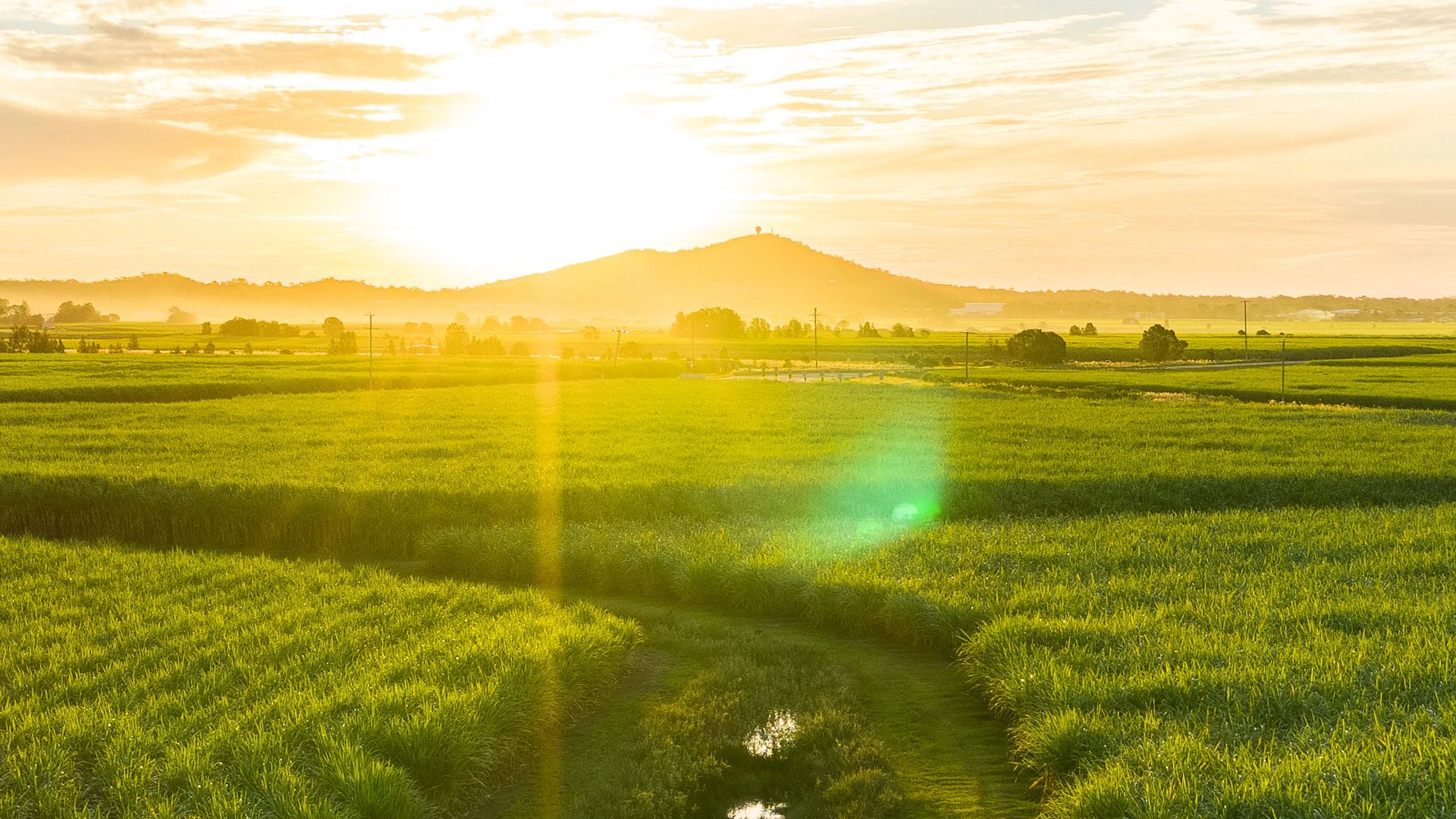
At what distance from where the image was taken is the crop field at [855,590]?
8.58 meters

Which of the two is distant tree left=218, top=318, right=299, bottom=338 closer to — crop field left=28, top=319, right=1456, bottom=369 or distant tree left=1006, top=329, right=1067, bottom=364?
crop field left=28, top=319, right=1456, bottom=369

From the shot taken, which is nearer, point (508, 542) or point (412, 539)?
point (508, 542)

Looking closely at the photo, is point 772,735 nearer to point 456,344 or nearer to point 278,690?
point 278,690

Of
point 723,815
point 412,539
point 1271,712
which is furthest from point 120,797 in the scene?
point 412,539

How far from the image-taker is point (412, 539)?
65.5 feet

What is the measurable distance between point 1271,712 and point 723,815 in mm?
4805

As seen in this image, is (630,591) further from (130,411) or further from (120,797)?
(130,411)

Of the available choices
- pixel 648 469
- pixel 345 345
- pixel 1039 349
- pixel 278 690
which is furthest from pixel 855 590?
pixel 345 345

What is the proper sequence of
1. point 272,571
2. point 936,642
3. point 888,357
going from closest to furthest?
point 936,642
point 272,571
point 888,357

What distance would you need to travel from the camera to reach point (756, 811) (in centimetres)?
877

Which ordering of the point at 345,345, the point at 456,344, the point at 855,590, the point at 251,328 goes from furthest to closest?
the point at 251,328 < the point at 345,345 < the point at 456,344 < the point at 855,590

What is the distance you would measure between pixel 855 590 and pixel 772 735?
3933mm

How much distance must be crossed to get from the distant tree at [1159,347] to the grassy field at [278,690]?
311ft

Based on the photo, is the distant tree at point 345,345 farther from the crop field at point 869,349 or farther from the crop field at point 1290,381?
the crop field at point 1290,381
